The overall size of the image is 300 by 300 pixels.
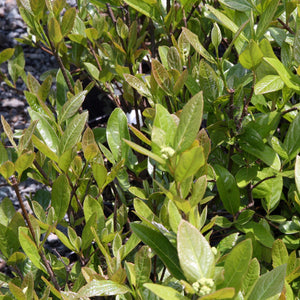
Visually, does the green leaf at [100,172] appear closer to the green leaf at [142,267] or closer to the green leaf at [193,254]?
the green leaf at [142,267]

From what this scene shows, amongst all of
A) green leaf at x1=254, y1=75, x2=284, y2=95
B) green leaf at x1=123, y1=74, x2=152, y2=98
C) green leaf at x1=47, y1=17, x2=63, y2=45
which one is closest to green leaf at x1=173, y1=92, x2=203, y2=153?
green leaf at x1=254, y1=75, x2=284, y2=95

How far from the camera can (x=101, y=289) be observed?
868mm

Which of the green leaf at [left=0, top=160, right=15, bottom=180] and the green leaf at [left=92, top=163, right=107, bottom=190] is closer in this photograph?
the green leaf at [left=0, top=160, right=15, bottom=180]

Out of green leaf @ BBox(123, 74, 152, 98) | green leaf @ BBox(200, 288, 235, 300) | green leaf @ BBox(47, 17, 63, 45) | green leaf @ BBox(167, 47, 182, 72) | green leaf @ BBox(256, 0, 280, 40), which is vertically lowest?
green leaf @ BBox(200, 288, 235, 300)

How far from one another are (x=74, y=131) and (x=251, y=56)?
458 millimetres

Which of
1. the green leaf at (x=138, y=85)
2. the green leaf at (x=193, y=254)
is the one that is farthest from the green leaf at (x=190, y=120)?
the green leaf at (x=138, y=85)

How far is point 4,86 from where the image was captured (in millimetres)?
2885

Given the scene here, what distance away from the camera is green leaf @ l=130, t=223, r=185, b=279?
0.84m

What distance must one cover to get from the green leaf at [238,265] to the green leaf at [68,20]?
2.82 feet

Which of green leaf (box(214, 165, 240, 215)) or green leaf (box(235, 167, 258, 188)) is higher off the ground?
green leaf (box(235, 167, 258, 188))

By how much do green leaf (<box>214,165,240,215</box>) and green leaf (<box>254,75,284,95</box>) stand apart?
0.24 meters

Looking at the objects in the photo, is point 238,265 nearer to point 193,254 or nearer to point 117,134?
point 193,254

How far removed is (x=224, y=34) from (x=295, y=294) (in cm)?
93

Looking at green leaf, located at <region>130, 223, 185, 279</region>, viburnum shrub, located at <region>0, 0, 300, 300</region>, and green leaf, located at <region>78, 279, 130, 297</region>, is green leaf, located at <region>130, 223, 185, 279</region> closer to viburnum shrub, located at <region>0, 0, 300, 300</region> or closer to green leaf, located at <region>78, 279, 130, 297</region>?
viburnum shrub, located at <region>0, 0, 300, 300</region>
